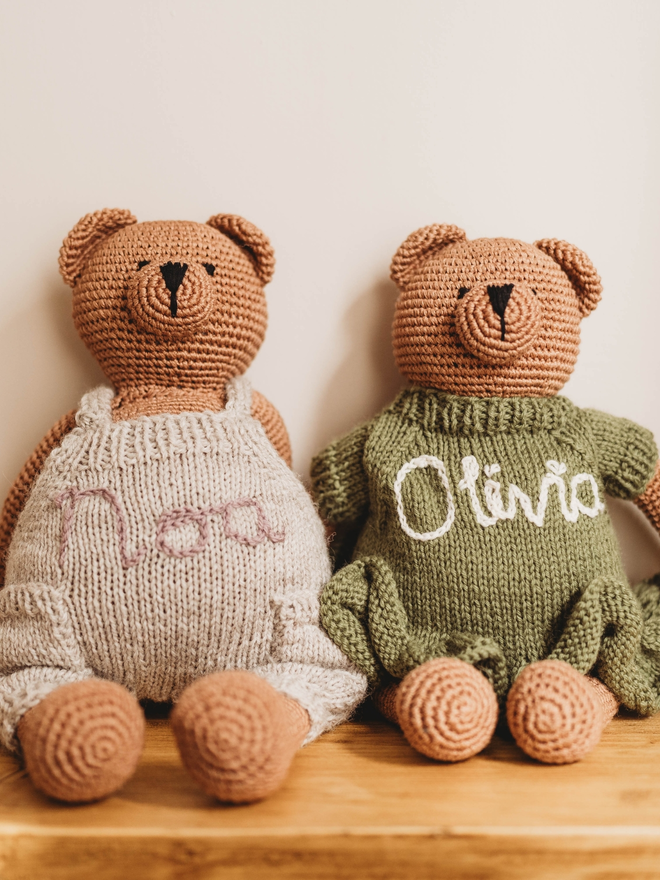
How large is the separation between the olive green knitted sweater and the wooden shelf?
6.5 inches

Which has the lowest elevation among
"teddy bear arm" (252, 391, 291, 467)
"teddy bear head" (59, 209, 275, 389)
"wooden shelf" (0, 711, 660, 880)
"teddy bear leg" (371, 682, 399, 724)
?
"teddy bear leg" (371, 682, 399, 724)

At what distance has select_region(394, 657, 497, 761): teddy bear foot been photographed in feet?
1.97

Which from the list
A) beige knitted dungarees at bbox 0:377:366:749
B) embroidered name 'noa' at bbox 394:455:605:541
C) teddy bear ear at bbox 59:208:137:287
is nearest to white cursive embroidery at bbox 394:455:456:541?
embroidered name 'noa' at bbox 394:455:605:541

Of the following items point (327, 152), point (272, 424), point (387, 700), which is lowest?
point (387, 700)

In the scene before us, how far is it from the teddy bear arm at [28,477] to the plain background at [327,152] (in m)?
0.13

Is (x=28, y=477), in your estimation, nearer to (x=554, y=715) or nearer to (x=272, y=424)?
(x=272, y=424)

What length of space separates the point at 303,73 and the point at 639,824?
919mm

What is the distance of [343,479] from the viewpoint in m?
0.82

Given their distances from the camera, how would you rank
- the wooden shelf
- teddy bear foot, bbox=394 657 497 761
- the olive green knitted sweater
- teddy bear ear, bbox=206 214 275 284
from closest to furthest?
the wooden shelf → teddy bear foot, bbox=394 657 497 761 → the olive green knitted sweater → teddy bear ear, bbox=206 214 275 284

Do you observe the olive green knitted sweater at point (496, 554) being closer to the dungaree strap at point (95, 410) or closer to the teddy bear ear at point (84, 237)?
the dungaree strap at point (95, 410)

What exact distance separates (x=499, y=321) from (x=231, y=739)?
0.48 m

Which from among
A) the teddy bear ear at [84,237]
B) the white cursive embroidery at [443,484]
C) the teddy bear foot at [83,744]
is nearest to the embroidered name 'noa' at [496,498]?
the white cursive embroidery at [443,484]

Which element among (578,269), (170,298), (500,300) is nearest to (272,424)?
(170,298)

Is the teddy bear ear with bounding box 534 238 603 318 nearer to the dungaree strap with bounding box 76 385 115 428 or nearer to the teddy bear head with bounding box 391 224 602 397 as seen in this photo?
the teddy bear head with bounding box 391 224 602 397
